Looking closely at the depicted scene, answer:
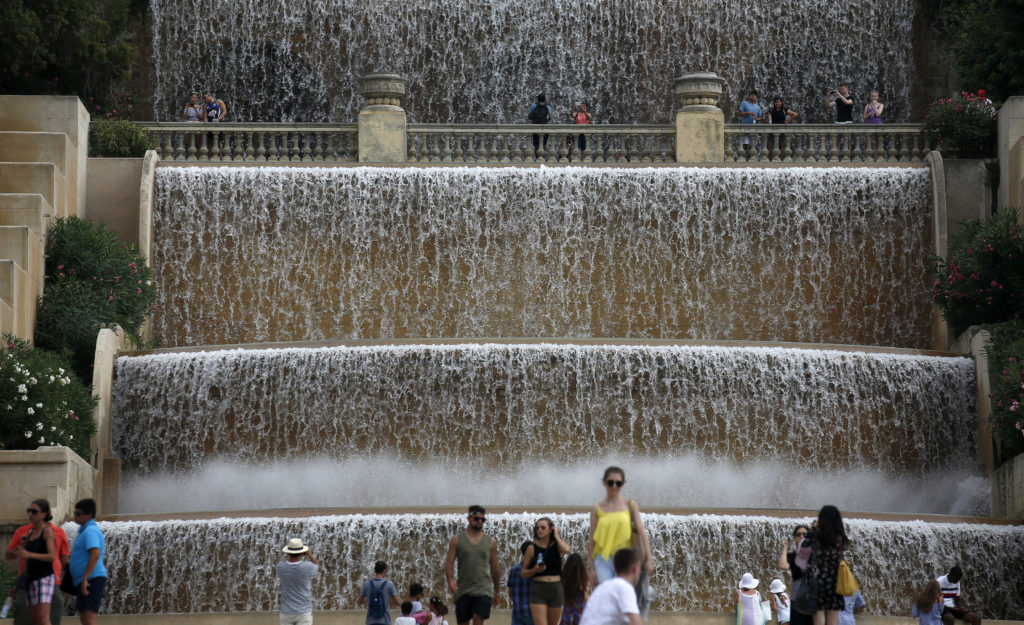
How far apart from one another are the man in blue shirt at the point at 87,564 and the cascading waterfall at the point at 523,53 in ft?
75.0

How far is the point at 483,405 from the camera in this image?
25781 mm

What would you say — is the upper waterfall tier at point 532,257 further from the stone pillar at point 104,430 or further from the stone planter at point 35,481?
the stone planter at point 35,481

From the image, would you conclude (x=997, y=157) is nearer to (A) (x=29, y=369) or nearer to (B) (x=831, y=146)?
(B) (x=831, y=146)

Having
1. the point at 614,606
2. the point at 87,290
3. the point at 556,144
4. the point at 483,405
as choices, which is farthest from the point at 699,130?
the point at 614,606

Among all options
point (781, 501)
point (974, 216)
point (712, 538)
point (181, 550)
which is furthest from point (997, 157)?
point (181, 550)

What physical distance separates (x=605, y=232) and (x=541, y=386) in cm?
529

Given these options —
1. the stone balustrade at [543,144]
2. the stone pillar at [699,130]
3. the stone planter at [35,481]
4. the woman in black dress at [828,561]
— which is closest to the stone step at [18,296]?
the stone planter at [35,481]

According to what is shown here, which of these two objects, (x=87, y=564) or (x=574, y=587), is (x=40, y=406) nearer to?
(x=87, y=564)

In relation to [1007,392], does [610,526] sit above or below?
below

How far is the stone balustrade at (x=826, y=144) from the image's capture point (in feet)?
106

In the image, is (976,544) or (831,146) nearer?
(976,544)

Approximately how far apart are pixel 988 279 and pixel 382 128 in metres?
10.6

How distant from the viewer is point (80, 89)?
118 feet

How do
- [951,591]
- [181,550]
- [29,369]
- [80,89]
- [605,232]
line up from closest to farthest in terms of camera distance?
[951,591] < [181,550] < [29,369] < [605,232] < [80,89]
